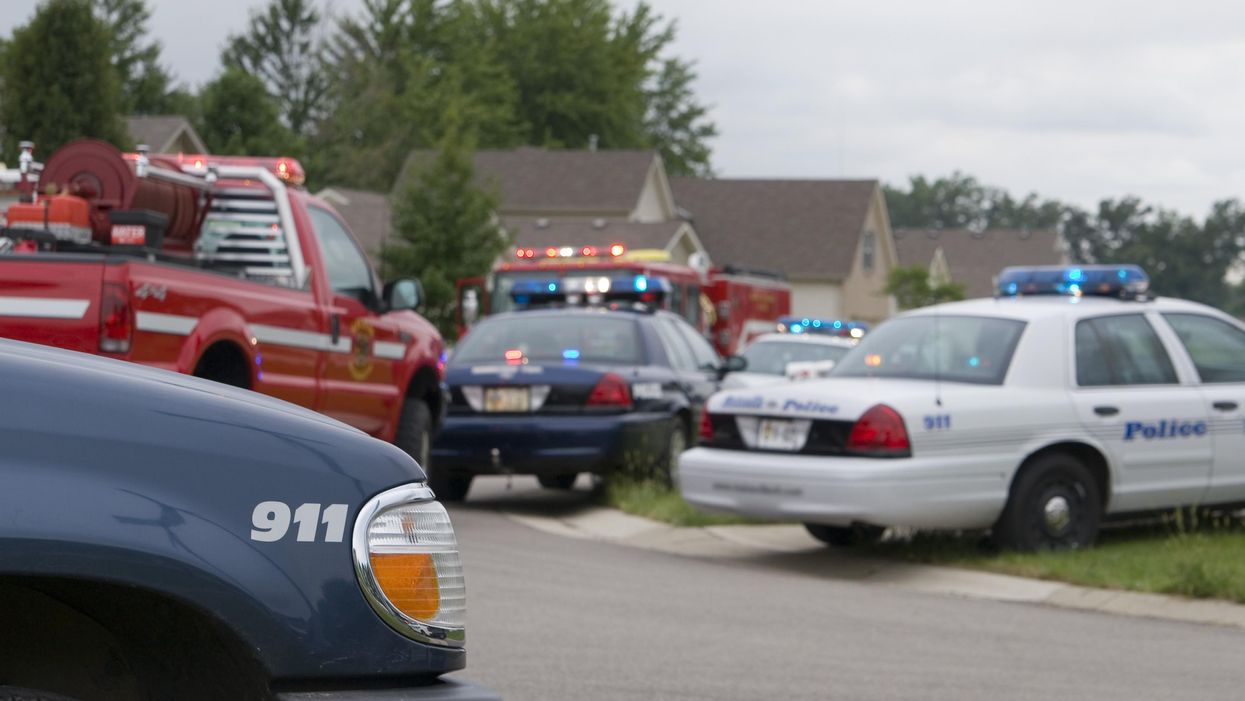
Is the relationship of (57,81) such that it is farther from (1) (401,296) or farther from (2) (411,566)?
(2) (411,566)

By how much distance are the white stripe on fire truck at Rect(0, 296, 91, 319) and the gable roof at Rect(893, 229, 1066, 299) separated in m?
67.7

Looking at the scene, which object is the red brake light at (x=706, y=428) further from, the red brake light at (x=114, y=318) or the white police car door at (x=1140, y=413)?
the red brake light at (x=114, y=318)

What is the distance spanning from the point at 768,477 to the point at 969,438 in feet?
3.66

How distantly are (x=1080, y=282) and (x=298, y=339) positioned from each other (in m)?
4.90

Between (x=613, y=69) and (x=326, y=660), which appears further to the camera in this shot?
(x=613, y=69)

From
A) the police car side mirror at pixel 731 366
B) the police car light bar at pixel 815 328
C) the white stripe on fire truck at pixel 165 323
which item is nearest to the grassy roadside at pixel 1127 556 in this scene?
the police car side mirror at pixel 731 366

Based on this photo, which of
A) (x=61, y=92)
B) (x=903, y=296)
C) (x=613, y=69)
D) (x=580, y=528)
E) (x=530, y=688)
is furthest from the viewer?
(x=613, y=69)

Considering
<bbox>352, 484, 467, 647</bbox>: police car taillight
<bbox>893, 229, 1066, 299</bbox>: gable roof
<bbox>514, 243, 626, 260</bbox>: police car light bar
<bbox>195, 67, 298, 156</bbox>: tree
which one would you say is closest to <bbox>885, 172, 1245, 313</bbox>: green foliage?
<bbox>893, 229, 1066, 299</bbox>: gable roof

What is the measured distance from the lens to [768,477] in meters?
9.95

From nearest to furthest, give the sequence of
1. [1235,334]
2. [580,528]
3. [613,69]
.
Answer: [1235,334] < [580,528] < [613,69]

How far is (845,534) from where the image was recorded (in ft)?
37.1

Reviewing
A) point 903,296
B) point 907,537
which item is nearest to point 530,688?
point 907,537

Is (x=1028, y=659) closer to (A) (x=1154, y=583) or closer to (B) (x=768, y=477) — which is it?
(A) (x=1154, y=583)

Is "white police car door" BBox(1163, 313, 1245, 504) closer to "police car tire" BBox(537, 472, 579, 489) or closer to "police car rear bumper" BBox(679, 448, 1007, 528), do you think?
"police car rear bumper" BBox(679, 448, 1007, 528)
